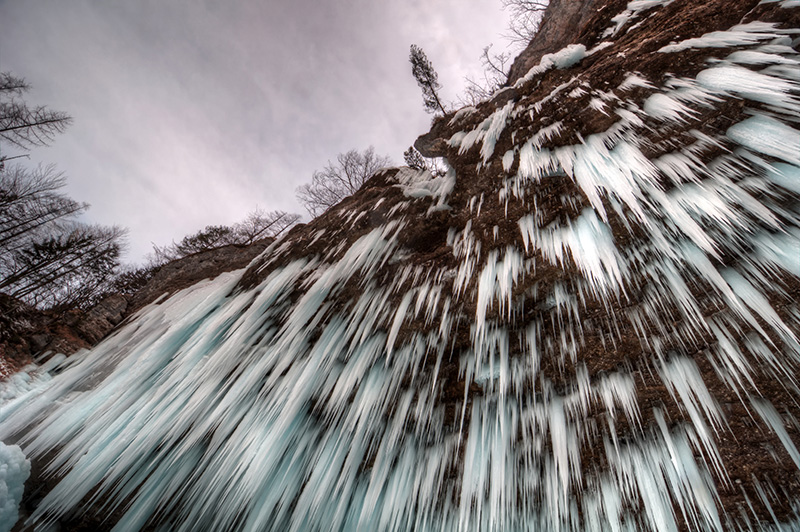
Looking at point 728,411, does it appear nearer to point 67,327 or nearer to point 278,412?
point 278,412

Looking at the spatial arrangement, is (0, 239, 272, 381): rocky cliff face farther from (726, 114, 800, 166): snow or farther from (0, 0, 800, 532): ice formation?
(726, 114, 800, 166): snow

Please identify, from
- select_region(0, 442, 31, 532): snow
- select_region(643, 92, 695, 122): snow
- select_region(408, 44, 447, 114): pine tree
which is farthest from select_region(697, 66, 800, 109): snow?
select_region(408, 44, 447, 114): pine tree

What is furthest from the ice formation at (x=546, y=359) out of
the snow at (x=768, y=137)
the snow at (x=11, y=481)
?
the snow at (x=11, y=481)

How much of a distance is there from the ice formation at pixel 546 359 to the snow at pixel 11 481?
15 centimetres

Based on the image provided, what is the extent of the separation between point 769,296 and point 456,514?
167cm

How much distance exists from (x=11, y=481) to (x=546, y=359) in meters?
3.56

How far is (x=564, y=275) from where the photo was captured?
151 centimetres

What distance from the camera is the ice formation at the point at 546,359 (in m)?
1.06

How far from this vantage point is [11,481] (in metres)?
1.73

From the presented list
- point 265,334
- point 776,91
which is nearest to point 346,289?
point 265,334

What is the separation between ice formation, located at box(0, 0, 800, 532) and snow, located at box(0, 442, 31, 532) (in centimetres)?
15

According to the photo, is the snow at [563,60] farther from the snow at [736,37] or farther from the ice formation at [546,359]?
the snow at [736,37]

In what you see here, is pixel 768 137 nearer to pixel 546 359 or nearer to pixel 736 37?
pixel 736 37

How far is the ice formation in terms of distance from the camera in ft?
3.48
